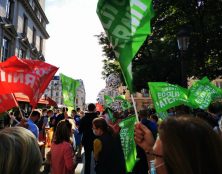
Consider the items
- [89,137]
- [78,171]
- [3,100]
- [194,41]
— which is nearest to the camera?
[3,100]

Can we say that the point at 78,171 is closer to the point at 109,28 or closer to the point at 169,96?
the point at 169,96

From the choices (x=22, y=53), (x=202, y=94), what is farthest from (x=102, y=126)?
(x=22, y=53)

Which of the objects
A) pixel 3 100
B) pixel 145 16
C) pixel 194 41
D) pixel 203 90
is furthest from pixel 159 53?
pixel 145 16

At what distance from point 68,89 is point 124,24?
9296mm

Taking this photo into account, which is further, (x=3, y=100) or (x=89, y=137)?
(x=89, y=137)

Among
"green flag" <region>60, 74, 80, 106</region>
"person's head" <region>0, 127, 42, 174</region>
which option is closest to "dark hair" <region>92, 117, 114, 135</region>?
"person's head" <region>0, 127, 42, 174</region>

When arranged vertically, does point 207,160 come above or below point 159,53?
below

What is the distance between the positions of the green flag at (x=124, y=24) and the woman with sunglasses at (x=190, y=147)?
4.41 feet

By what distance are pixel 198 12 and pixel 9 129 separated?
2040 centimetres

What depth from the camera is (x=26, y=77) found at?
5934mm

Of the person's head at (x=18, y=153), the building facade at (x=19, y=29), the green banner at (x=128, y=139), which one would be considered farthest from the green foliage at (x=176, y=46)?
the person's head at (x=18, y=153)

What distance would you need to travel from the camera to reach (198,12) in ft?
67.2

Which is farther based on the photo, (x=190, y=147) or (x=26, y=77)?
(x=26, y=77)

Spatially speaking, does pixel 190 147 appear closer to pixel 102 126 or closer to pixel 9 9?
pixel 102 126
